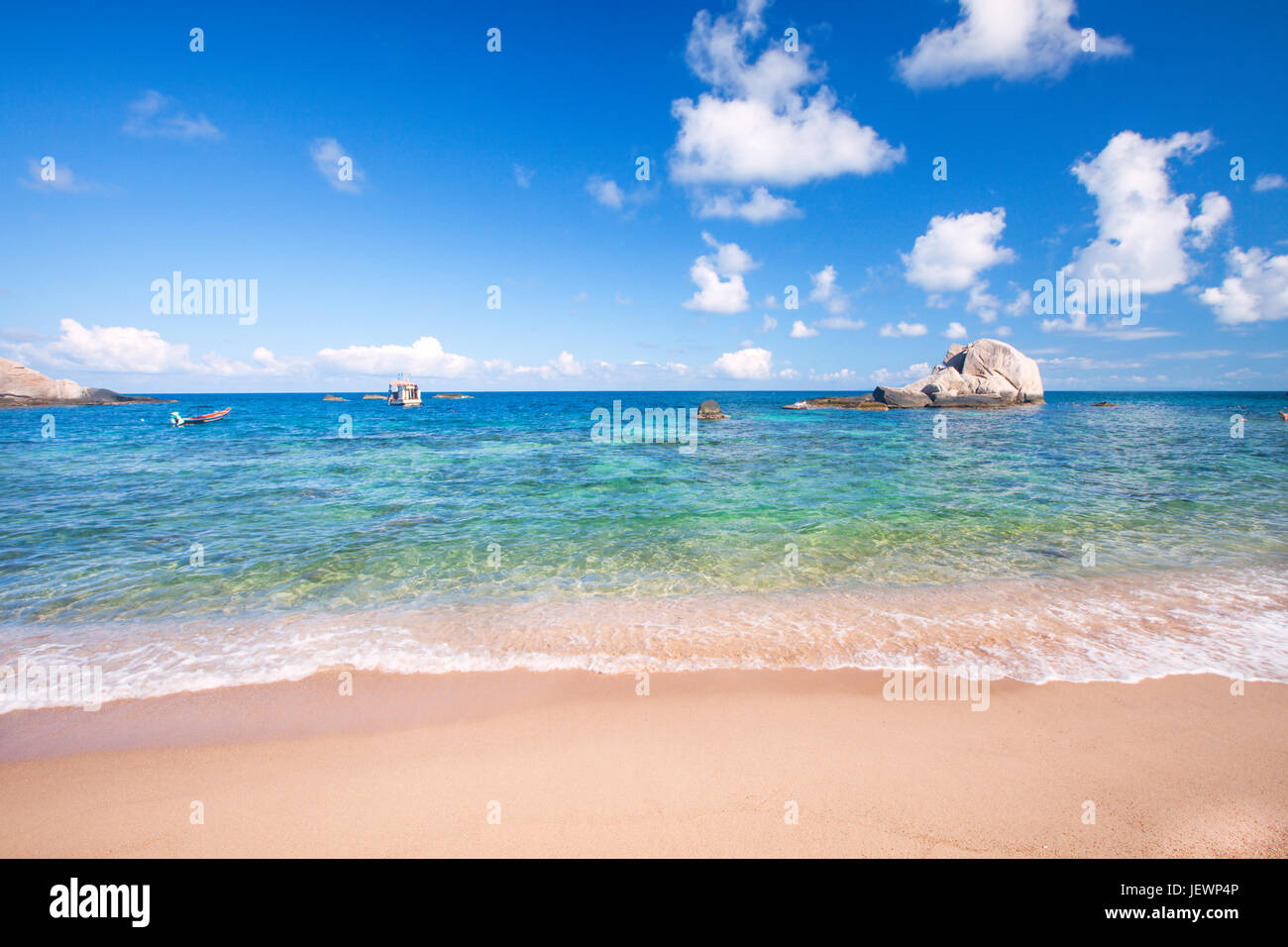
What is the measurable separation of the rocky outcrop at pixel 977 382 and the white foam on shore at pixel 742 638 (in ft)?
224

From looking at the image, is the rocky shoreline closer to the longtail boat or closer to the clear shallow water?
the clear shallow water

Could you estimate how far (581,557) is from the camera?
10148mm

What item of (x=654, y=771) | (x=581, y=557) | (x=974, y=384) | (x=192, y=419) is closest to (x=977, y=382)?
(x=974, y=384)

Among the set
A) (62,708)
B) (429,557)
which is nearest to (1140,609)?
(429,557)

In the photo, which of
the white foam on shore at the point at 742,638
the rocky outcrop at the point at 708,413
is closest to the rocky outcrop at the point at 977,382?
the rocky outcrop at the point at 708,413

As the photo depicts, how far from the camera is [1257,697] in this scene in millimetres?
5312

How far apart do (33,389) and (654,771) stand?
429ft

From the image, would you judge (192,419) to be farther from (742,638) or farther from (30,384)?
(742,638)

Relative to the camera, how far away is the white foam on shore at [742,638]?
605cm

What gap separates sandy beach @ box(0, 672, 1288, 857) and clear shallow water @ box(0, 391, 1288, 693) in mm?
760

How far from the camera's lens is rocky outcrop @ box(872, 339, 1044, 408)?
68.1 metres

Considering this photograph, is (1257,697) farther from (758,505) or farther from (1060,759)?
(758,505)
